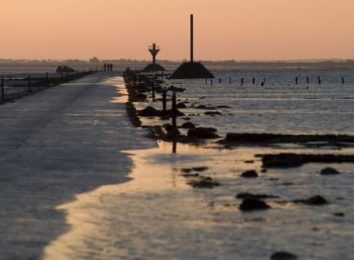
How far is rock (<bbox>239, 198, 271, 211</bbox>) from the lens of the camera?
18.7 metres

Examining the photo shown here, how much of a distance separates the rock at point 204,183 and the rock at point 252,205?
303cm

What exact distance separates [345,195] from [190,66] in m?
128

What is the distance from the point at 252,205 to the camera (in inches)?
742

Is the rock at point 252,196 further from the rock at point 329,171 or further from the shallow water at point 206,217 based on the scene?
the rock at point 329,171

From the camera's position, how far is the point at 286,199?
66.1 ft

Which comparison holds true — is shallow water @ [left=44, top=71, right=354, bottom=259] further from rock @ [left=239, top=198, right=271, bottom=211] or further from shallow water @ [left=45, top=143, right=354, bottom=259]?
rock @ [left=239, top=198, right=271, bottom=211]

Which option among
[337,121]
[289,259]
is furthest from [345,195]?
[337,121]

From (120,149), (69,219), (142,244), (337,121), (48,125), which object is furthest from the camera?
(337,121)

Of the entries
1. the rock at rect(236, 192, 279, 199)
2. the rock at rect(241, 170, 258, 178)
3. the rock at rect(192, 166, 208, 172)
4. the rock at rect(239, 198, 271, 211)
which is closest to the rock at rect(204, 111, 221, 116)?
the rock at rect(192, 166, 208, 172)

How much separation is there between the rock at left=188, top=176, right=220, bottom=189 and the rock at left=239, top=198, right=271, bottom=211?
3.03 meters

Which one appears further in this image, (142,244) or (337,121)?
(337,121)

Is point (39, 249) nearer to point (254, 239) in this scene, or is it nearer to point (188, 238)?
point (188, 238)

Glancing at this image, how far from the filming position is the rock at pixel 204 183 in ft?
72.5

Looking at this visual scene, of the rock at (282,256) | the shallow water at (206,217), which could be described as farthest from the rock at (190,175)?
the rock at (282,256)
